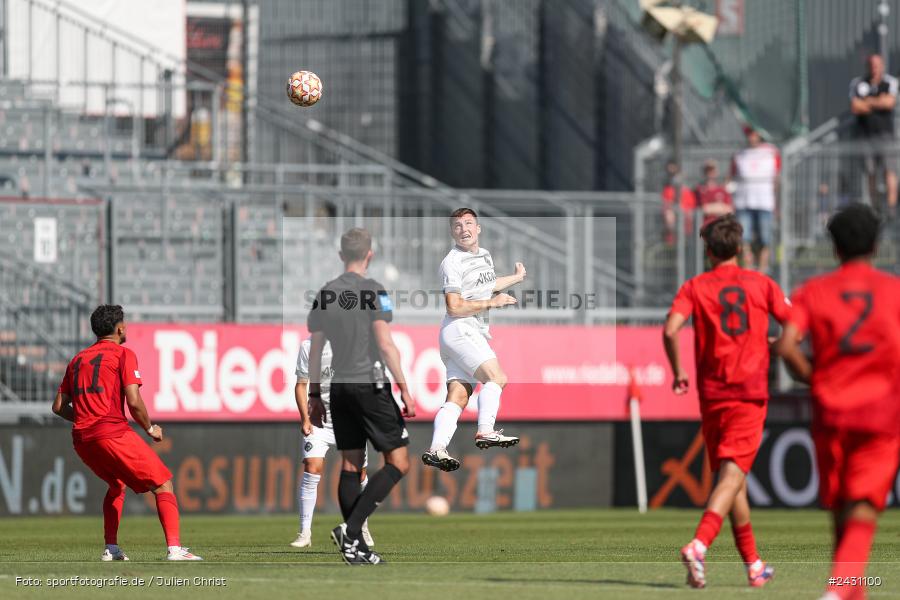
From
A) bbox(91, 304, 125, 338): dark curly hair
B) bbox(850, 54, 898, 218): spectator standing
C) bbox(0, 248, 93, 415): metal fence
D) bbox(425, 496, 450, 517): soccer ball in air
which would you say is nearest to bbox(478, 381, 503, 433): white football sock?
bbox(91, 304, 125, 338): dark curly hair

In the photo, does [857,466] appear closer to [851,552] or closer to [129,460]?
[851,552]

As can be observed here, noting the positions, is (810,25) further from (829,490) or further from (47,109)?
(829,490)

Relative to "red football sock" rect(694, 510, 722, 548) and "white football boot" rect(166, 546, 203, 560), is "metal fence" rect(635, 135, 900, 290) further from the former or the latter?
"red football sock" rect(694, 510, 722, 548)

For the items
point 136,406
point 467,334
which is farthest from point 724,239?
point 136,406

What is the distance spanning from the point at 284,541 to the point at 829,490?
808 cm

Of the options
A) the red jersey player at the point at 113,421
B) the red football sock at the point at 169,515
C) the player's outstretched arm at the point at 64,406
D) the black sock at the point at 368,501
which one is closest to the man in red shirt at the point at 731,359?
the black sock at the point at 368,501

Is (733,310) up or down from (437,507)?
up

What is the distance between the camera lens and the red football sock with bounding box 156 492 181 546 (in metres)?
11.8

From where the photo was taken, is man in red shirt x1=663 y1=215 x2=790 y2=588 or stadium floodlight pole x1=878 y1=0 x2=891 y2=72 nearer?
man in red shirt x1=663 y1=215 x2=790 y2=588

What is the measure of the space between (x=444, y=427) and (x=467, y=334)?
30.4 inches

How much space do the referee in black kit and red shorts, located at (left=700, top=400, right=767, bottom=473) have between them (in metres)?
2.28

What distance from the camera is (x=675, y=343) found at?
389 inches

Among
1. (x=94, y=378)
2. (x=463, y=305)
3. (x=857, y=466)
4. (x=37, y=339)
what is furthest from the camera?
(x=37, y=339)

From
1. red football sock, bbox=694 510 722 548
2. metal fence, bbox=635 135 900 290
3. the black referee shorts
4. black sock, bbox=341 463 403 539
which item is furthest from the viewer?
metal fence, bbox=635 135 900 290
